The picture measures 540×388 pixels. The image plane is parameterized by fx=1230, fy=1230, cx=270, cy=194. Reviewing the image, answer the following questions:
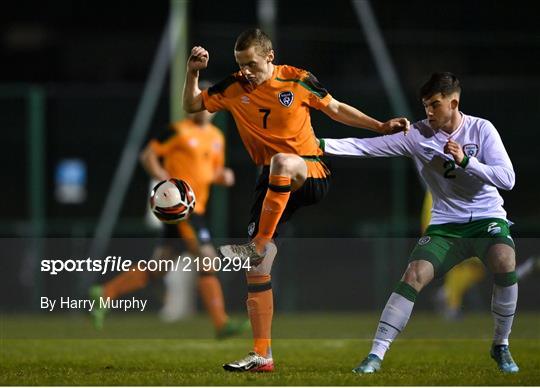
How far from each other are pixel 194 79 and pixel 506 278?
227 cm

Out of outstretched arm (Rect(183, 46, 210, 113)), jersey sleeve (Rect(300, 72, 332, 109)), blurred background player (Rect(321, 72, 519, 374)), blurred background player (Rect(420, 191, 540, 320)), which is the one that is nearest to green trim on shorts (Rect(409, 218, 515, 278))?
blurred background player (Rect(321, 72, 519, 374))

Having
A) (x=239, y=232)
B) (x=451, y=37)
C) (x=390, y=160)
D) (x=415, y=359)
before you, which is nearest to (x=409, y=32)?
(x=451, y=37)

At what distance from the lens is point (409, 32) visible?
1984cm

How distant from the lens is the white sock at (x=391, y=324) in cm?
729

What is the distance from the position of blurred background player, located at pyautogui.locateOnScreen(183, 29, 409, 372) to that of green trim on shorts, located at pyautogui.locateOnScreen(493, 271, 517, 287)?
1.13m

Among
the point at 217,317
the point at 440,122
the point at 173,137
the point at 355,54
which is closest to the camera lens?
the point at 440,122

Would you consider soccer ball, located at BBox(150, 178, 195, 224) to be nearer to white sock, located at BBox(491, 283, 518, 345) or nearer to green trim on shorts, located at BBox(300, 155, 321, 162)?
green trim on shorts, located at BBox(300, 155, 321, 162)

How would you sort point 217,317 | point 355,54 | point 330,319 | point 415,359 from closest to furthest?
point 415,359 → point 217,317 → point 330,319 → point 355,54

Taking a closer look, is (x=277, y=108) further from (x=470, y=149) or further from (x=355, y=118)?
(x=470, y=149)

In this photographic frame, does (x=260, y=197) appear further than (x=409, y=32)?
No

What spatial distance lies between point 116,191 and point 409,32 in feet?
17.7

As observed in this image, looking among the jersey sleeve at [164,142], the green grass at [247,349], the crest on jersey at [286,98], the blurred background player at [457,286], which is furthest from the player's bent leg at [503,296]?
the blurred background player at [457,286]

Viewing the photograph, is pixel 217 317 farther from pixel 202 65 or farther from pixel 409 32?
pixel 409 32

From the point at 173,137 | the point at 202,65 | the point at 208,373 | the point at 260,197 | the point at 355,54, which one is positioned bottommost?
the point at 208,373
